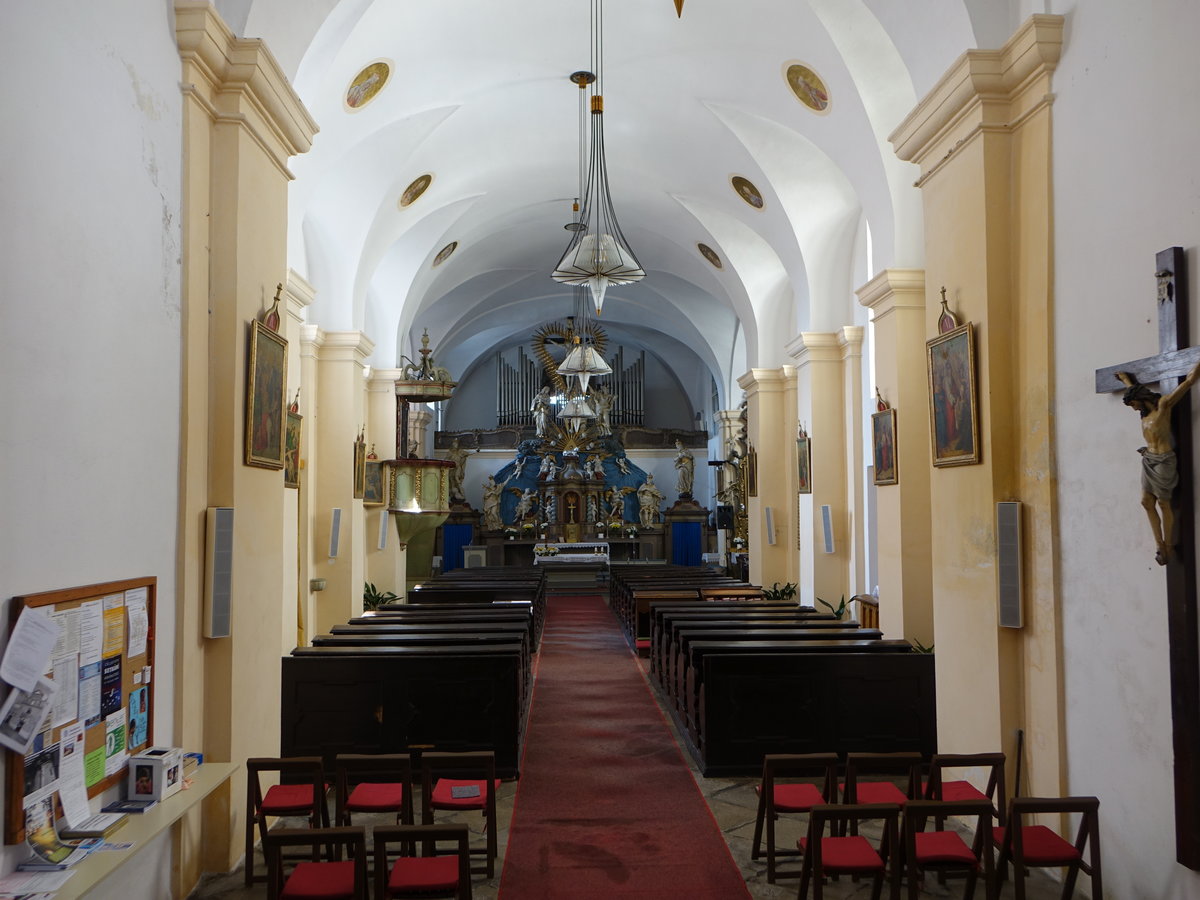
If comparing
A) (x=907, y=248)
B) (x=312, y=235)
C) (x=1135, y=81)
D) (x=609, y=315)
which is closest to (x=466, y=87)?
(x=312, y=235)

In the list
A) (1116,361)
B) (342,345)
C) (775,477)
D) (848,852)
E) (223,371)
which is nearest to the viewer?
(848,852)

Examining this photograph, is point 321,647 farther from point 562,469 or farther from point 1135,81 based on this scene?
point 562,469

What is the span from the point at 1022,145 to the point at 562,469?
21.2 m

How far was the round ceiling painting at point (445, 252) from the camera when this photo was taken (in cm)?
1459

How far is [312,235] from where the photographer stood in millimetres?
11141

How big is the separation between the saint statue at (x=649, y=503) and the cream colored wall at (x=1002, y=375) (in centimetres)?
2019

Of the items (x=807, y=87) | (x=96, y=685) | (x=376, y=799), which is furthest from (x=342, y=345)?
(x=96, y=685)

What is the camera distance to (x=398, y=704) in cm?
669

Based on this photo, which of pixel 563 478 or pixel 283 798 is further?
pixel 563 478

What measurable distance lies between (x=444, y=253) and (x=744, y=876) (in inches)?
464

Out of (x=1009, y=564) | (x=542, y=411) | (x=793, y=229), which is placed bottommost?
(x=1009, y=564)

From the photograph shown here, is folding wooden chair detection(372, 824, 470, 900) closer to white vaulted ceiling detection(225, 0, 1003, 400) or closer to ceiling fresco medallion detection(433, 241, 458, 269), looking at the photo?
white vaulted ceiling detection(225, 0, 1003, 400)

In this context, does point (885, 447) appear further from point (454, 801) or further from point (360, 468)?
point (360, 468)

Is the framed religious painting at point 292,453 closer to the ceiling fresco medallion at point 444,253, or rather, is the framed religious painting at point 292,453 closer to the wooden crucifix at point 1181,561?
the ceiling fresco medallion at point 444,253
